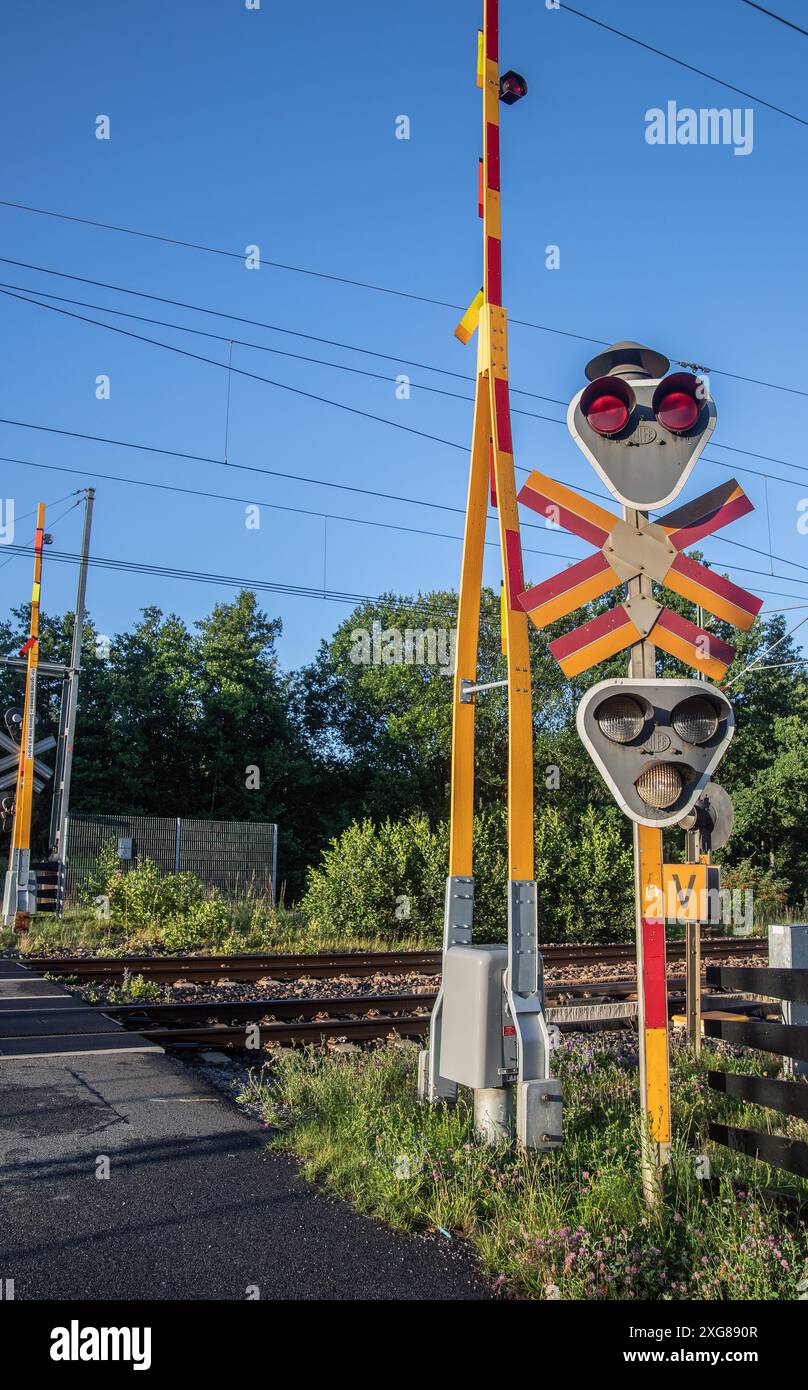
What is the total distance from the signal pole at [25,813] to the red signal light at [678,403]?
15.8 meters

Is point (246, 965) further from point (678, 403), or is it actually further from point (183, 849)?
point (678, 403)

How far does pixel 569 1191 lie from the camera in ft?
15.5

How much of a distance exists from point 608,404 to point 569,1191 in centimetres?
382

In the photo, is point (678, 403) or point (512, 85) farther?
point (512, 85)

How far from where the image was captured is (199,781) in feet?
123

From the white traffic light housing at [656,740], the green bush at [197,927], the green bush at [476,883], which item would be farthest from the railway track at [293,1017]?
the green bush at [476,883]

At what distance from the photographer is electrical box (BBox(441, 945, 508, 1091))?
545 cm

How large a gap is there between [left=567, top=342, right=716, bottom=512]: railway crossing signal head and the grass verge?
3223mm

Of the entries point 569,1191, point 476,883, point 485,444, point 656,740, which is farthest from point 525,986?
point 476,883

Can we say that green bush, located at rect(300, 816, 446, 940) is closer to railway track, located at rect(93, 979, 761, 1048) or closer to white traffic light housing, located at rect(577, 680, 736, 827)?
railway track, located at rect(93, 979, 761, 1048)

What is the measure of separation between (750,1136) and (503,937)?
16535 mm

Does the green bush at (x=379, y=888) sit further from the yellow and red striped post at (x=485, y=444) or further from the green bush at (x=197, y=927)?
the yellow and red striped post at (x=485, y=444)
